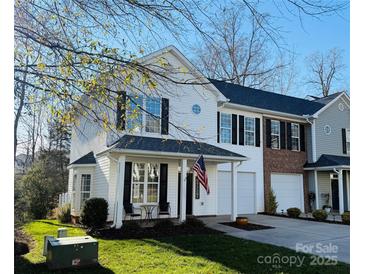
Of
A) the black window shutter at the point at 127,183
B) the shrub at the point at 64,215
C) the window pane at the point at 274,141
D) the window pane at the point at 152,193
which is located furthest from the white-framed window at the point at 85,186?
the window pane at the point at 274,141

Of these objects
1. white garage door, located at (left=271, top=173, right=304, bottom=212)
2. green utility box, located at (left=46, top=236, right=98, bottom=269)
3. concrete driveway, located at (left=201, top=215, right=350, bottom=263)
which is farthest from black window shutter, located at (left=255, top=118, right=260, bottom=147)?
green utility box, located at (left=46, top=236, right=98, bottom=269)

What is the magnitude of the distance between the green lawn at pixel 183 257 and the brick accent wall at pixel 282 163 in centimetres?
766

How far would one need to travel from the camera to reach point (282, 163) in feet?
53.1

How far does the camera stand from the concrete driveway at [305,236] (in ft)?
24.4

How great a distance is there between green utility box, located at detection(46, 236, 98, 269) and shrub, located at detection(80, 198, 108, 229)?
360 centimetres

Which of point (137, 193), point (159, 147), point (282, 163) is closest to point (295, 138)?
point (282, 163)

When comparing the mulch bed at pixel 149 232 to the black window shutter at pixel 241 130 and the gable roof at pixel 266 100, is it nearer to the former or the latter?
the black window shutter at pixel 241 130

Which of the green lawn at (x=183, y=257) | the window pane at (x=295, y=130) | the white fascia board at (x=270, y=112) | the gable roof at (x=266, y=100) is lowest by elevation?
the green lawn at (x=183, y=257)

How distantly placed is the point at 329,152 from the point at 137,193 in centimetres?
1150

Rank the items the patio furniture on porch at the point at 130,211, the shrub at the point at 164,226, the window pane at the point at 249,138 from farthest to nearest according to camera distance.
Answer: the window pane at the point at 249,138, the patio furniture on porch at the point at 130,211, the shrub at the point at 164,226

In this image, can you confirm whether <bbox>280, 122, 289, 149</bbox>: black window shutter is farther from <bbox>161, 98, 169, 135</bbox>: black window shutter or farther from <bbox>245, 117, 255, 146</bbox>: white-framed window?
<bbox>161, 98, 169, 135</bbox>: black window shutter

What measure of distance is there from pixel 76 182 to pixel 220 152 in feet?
20.2

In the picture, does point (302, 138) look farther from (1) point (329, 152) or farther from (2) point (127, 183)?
(2) point (127, 183)

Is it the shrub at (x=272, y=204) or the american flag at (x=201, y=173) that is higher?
the american flag at (x=201, y=173)
